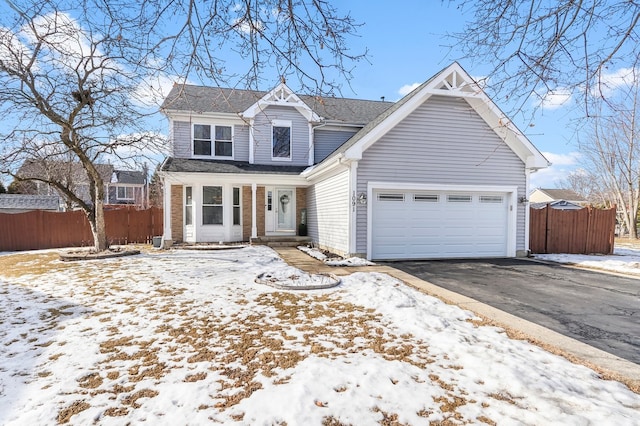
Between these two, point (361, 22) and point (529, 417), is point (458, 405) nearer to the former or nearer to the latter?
point (529, 417)

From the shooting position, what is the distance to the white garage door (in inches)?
420

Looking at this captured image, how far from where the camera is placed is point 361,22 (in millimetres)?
3990

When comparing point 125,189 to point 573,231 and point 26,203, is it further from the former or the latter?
point 573,231

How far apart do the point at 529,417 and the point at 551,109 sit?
338 cm

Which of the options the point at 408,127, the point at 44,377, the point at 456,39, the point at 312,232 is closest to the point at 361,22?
the point at 456,39

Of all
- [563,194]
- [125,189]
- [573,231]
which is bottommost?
[573,231]

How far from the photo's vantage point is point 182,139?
1427 centimetres

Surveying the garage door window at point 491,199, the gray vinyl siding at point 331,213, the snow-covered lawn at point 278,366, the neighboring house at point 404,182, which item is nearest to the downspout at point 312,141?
the neighboring house at point 404,182

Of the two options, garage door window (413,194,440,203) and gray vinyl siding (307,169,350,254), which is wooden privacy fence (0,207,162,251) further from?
garage door window (413,194,440,203)

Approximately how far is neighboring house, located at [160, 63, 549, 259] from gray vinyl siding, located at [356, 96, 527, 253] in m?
0.03

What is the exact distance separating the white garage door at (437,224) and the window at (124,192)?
39.7 meters

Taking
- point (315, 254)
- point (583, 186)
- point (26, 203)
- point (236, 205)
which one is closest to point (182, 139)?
point (236, 205)

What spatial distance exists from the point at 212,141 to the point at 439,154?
30.3 feet

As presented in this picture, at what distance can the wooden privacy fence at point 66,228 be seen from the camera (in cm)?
1426
